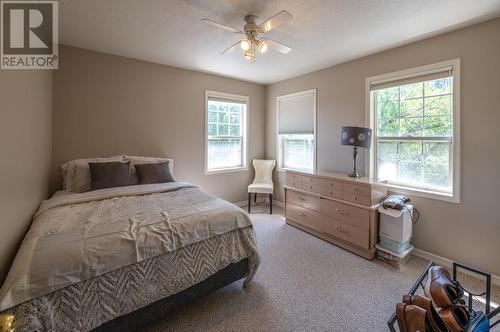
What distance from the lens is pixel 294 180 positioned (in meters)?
3.60

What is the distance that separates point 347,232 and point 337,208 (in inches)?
12.3

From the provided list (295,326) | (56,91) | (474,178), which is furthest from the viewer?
(56,91)

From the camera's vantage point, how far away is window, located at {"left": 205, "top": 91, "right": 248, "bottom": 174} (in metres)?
4.20

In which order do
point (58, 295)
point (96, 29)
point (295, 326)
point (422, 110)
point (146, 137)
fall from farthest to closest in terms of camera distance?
point (146, 137), point (422, 110), point (96, 29), point (295, 326), point (58, 295)

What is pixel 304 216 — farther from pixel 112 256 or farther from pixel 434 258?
pixel 112 256

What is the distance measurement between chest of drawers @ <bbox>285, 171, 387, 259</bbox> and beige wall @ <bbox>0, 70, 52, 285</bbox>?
3.07 meters

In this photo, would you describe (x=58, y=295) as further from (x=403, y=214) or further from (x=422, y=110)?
(x=422, y=110)

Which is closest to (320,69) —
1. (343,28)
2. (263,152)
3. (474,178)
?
(343,28)

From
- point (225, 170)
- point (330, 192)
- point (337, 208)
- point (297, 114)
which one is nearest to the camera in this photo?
point (337, 208)

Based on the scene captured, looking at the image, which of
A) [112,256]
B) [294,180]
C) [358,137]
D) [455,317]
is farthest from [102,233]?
[358,137]

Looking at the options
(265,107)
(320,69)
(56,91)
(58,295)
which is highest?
(320,69)

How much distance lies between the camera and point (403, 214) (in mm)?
2455

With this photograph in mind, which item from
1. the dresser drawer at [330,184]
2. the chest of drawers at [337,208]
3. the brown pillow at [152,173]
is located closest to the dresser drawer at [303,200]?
the chest of drawers at [337,208]

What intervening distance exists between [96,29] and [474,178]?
4.30 meters
